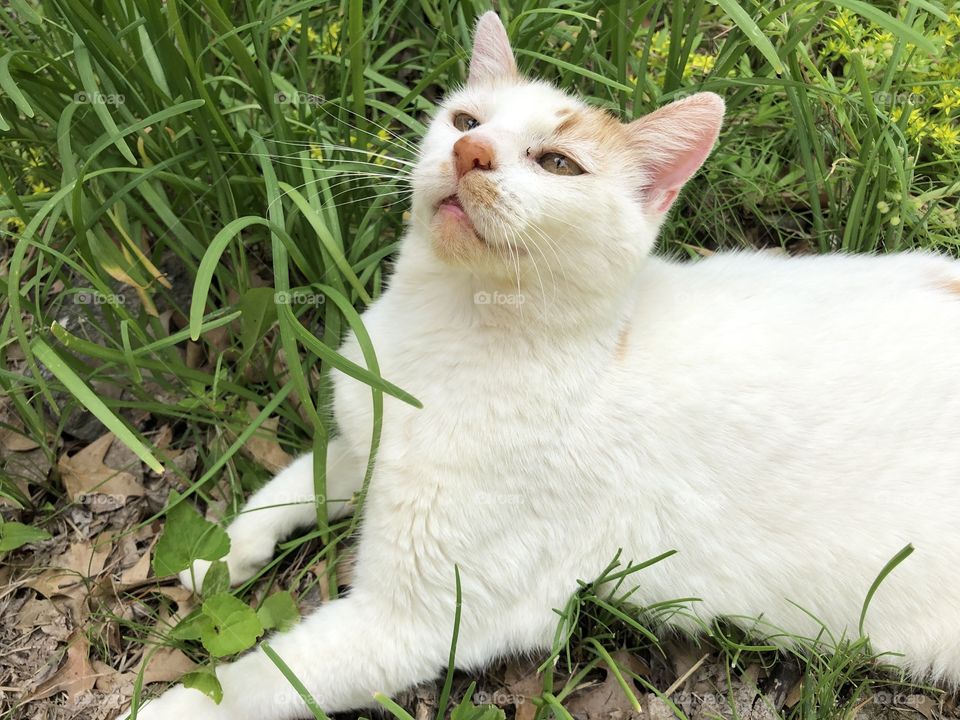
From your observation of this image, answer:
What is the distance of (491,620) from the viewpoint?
1938 mm

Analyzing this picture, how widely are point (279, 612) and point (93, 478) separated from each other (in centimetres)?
88

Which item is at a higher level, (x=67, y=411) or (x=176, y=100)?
(x=176, y=100)

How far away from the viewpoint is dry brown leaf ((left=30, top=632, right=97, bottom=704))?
2168 mm

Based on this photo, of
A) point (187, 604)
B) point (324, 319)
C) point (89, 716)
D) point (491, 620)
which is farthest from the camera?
point (324, 319)

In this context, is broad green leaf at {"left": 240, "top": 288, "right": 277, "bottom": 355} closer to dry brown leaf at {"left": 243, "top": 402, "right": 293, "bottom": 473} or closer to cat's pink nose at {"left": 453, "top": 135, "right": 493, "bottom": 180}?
dry brown leaf at {"left": 243, "top": 402, "right": 293, "bottom": 473}

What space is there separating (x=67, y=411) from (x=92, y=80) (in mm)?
1053

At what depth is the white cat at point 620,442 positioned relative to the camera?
1.76 m

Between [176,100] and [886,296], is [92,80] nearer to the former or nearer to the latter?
[176,100]

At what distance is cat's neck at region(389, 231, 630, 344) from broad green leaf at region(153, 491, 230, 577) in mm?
860

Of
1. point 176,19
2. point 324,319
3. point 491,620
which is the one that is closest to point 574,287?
point 491,620

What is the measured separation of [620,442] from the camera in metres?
1.82

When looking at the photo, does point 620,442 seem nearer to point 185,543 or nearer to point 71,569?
point 185,543

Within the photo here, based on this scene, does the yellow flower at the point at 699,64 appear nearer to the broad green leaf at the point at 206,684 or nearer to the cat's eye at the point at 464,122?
the cat's eye at the point at 464,122

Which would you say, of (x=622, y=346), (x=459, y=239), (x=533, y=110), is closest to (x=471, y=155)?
(x=459, y=239)
